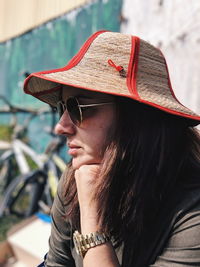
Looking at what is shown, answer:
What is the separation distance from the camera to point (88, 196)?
1151mm

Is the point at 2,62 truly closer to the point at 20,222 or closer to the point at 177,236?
the point at 20,222

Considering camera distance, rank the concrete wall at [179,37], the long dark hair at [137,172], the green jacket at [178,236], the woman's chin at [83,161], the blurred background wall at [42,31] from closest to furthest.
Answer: the green jacket at [178,236]
the long dark hair at [137,172]
the woman's chin at [83,161]
the concrete wall at [179,37]
the blurred background wall at [42,31]

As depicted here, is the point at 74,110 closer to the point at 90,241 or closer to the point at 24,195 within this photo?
the point at 90,241

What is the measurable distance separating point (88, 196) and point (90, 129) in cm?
29

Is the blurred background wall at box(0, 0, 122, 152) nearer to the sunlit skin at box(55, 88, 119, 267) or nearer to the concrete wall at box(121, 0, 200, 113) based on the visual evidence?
the concrete wall at box(121, 0, 200, 113)

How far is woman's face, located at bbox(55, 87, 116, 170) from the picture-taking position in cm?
112

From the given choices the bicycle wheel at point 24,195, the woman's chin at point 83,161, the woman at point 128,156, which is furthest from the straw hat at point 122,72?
the bicycle wheel at point 24,195

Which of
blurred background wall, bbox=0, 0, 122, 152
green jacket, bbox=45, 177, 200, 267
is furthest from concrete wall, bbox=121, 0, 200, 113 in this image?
green jacket, bbox=45, 177, 200, 267

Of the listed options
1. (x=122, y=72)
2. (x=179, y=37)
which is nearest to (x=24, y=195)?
(x=179, y=37)

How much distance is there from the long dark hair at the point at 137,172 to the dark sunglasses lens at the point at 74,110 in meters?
0.18

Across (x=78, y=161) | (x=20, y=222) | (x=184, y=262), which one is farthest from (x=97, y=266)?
(x=20, y=222)

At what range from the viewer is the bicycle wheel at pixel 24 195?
4027 mm

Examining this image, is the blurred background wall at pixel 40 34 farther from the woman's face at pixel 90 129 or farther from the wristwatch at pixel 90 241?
the wristwatch at pixel 90 241

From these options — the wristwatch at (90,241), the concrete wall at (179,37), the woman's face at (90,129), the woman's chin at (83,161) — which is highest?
the concrete wall at (179,37)
